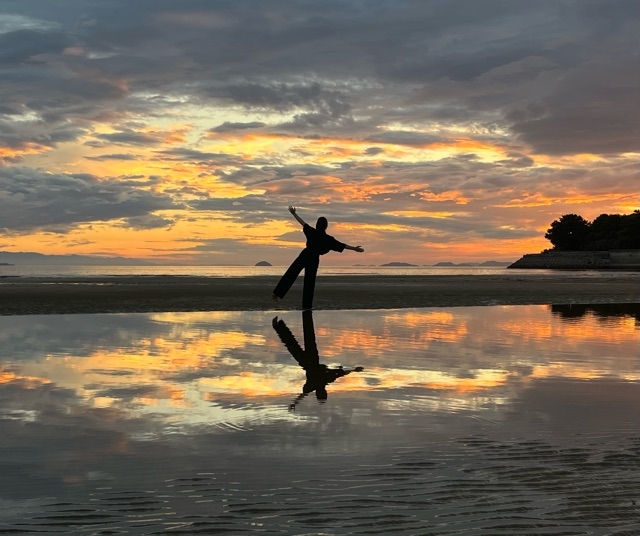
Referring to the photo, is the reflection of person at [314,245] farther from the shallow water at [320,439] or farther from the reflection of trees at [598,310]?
the shallow water at [320,439]

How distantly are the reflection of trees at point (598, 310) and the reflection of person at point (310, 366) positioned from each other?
896 cm

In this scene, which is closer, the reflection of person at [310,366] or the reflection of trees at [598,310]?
the reflection of person at [310,366]

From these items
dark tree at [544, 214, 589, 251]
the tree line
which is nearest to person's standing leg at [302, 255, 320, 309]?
the tree line

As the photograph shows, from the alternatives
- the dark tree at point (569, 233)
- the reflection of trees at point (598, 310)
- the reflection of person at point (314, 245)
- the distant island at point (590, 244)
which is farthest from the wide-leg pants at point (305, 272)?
the dark tree at point (569, 233)

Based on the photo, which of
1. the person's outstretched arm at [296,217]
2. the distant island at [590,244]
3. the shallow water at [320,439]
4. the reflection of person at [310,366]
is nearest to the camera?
the shallow water at [320,439]

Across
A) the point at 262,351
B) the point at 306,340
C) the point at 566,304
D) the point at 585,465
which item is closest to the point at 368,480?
the point at 585,465

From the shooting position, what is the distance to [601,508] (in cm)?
453

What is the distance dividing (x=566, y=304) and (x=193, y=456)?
81.6 ft

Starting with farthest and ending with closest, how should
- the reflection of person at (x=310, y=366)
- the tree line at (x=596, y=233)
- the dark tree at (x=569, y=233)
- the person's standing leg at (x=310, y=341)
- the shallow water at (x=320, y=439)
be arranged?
the dark tree at (x=569, y=233)
the tree line at (x=596, y=233)
the person's standing leg at (x=310, y=341)
the reflection of person at (x=310, y=366)
the shallow water at (x=320, y=439)

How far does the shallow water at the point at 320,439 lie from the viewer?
→ 14.6 ft

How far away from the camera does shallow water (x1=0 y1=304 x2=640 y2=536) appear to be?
14.6ft

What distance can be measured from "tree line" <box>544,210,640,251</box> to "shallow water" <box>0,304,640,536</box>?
6644 inches

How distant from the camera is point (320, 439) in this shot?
636cm

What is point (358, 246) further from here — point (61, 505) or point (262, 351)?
point (61, 505)
